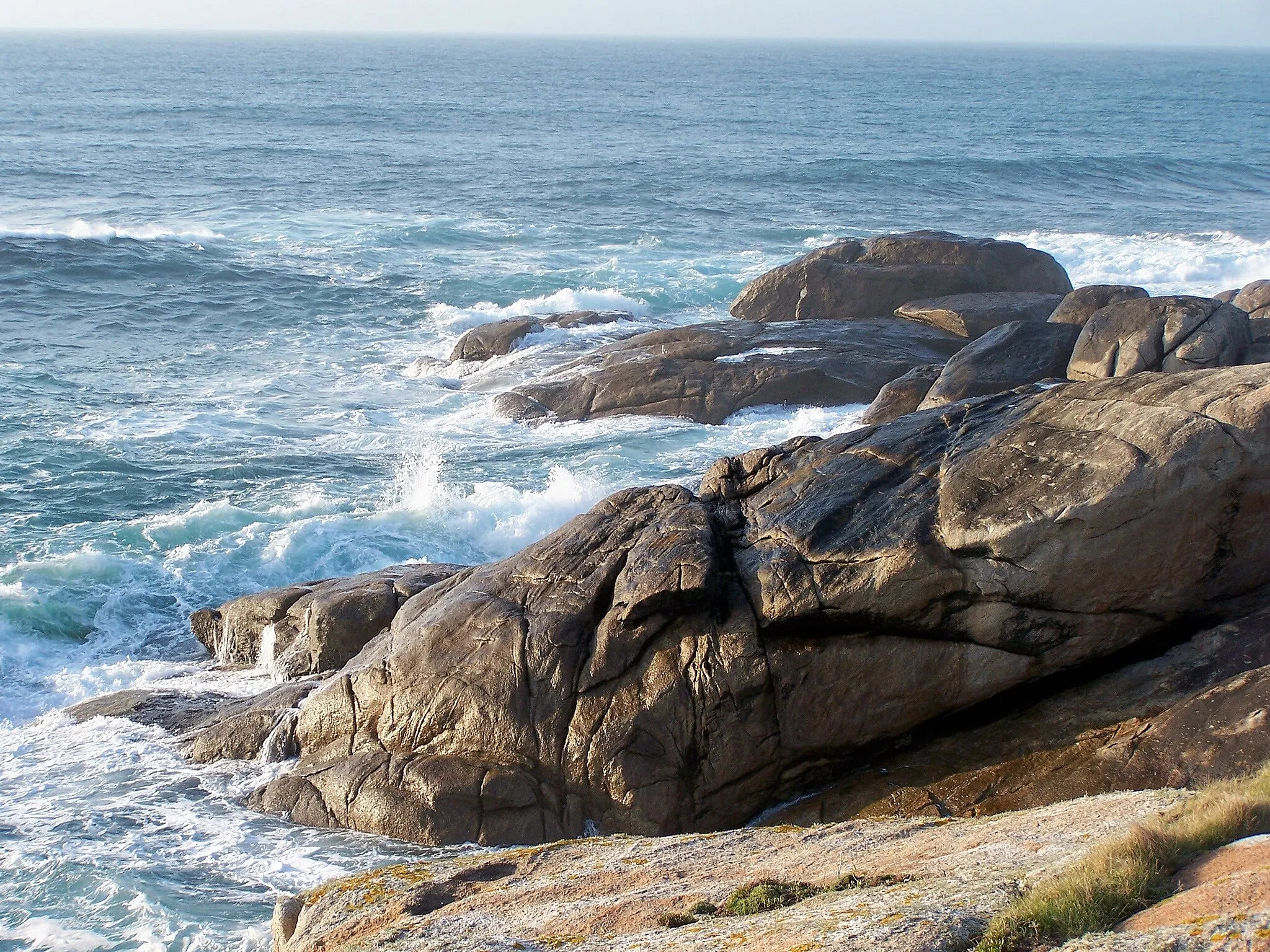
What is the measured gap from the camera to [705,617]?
1250 cm

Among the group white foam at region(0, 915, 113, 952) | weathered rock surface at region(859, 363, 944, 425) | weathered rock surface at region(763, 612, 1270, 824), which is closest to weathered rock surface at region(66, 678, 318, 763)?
white foam at region(0, 915, 113, 952)

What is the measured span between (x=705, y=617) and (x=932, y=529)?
257 cm

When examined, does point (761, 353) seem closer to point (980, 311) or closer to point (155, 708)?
point (980, 311)

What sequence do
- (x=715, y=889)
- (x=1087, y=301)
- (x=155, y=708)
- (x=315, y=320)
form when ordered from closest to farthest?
(x=715, y=889) → (x=155, y=708) → (x=1087, y=301) → (x=315, y=320)

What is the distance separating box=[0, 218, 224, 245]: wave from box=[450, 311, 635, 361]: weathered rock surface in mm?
18715

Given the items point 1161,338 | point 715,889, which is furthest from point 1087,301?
point 715,889

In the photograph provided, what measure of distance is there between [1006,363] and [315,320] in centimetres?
2334

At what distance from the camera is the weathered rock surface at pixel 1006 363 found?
21578 mm

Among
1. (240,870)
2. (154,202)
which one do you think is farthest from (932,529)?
(154,202)

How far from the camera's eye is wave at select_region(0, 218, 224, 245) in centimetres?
4394

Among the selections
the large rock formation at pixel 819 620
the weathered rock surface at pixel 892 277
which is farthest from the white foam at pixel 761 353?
the large rock formation at pixel 819 620

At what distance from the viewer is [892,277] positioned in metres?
30.4

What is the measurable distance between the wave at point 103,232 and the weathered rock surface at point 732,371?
24.2 meters

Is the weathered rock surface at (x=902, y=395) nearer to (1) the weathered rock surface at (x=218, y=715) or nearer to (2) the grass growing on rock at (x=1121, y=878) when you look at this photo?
(1) the weathered rock surface at (x=218, y=715)
